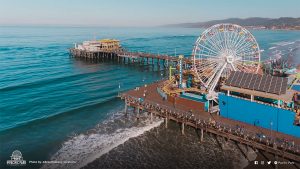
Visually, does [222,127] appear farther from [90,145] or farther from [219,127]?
[90,145]

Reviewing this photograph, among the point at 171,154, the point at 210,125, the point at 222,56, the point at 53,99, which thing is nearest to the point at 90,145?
the point at 171,154

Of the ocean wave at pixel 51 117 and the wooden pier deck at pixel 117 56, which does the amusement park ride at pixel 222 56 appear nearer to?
the ocean wave at pixel 51 117

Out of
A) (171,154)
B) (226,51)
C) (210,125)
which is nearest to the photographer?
(171,154)

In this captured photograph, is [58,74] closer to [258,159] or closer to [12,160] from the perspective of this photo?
[12,160]

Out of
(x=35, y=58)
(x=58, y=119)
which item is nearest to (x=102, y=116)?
(x=58, y=119)

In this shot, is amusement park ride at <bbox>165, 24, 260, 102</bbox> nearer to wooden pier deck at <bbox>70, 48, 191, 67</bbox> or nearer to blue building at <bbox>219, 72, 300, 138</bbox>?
blue building at <bbox>219, 72, 300, 138</bbox>

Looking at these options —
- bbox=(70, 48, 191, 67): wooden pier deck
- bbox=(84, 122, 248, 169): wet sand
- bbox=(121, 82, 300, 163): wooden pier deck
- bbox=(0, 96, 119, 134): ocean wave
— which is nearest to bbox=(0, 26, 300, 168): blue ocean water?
bbox=(0, 96, 119, 134): ocean wave

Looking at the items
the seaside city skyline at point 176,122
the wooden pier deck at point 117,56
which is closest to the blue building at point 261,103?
the seaside city skyline at point 176,122
